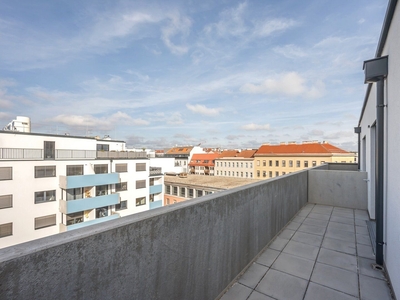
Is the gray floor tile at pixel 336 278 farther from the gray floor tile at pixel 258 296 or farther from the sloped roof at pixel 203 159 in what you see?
the sloped roof at pixel 203 159

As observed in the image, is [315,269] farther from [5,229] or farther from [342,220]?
[5,229]

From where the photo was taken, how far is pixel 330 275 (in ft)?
8.31

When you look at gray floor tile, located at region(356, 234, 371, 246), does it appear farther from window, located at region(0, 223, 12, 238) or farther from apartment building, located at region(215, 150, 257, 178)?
apartment building, located at region(215, 150, 257, 178)

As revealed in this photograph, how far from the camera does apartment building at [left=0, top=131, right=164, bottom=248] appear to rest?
42.9 ft

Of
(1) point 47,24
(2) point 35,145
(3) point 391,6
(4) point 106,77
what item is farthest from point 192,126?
(3) point 391,6

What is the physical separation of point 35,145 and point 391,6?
65.8 ft

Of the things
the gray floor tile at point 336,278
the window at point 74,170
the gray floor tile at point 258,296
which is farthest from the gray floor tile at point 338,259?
the window at point 74,170

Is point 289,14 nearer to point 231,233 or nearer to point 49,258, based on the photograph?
point 231,233

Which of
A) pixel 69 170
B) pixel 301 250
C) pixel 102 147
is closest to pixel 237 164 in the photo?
pixel 102 147

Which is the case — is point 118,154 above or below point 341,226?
above

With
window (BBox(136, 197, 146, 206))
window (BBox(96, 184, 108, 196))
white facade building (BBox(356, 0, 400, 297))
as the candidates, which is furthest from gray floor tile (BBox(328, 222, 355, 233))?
window (BBox(136, 197, 146, 206))

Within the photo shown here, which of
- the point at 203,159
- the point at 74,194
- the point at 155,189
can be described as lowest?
the point at 155,189

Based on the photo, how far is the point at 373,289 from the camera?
2266 mm

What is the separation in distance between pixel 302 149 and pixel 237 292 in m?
39.1
